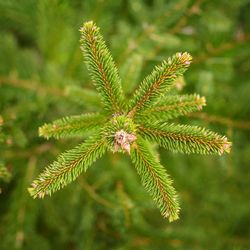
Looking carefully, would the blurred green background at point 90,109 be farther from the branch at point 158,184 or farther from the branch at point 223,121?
the branch at point 158,184

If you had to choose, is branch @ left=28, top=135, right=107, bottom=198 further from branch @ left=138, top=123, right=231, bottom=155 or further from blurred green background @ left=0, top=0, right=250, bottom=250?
blurred green background @ left=0, top=0, right=250, bottom=250

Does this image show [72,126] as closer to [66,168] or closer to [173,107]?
[66,168]

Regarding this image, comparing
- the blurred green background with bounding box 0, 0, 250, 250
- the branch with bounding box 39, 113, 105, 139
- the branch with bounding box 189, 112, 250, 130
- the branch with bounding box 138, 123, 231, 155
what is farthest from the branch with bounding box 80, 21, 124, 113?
the branch with bounding box 189, 112, 250, 130

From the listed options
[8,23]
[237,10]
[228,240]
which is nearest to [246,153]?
[228,240]

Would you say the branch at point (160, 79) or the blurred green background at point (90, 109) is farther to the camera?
the blurred green background at point (90, 109)

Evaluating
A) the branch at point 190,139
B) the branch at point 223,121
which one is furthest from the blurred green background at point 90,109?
the branch at point 190,139
